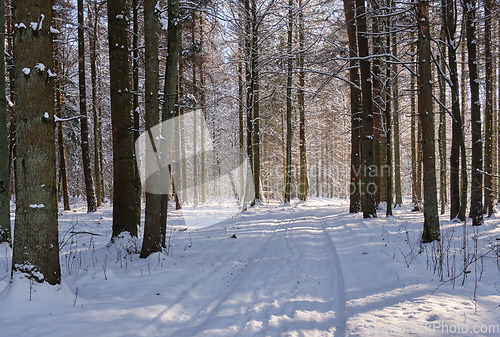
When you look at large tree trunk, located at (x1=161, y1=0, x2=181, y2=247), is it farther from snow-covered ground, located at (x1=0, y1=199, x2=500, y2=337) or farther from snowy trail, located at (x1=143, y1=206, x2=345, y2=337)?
snowy trail, located at (x1=143, y1=206, x2=345, y2=337)

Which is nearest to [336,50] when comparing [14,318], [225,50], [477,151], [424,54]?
[424,54]

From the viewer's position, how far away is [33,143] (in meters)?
3.96

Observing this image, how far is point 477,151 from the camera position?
9875mm

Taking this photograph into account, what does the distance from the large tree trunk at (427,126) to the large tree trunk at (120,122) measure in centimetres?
728

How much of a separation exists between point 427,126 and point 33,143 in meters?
8.23

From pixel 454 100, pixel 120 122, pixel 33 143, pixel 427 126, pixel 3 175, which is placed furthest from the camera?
pixel 454 100

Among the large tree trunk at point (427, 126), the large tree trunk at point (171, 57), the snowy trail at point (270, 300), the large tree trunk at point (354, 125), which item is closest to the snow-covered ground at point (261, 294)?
the snowy trail at point (270, 300)

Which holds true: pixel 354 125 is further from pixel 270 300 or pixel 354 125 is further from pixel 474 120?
pixel 270 300

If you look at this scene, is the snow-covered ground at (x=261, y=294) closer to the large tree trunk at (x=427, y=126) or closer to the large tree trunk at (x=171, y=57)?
the large tree trunk at (x=427, y=126)

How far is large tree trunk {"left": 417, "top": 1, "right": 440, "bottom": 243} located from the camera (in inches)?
289

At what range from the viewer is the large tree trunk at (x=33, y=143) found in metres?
3.93

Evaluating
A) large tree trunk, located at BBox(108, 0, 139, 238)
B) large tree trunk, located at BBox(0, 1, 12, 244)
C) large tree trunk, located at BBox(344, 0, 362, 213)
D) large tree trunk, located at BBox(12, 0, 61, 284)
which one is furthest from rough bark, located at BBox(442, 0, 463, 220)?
large tree trunk, located at BBox(0, 1, 12, 244)

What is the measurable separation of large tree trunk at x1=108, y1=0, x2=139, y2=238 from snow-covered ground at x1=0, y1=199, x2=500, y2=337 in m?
0.67

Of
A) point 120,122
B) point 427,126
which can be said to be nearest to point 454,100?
point 427,126
